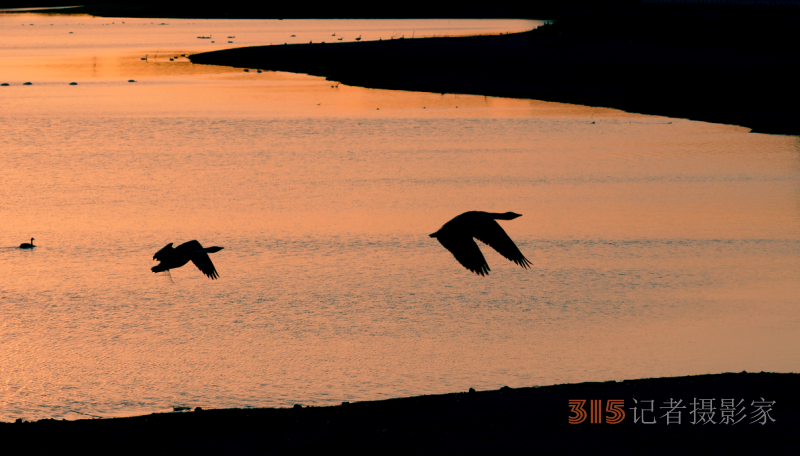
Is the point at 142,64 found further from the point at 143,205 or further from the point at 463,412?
the point at 463,412

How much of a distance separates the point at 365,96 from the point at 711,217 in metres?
26.0

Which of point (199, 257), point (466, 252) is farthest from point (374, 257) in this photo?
point (466, 252)

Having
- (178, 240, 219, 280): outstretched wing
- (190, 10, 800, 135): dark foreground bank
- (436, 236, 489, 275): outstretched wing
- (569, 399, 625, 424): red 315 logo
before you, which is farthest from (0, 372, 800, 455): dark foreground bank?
(190, 10, 800, 135): dark foreground bank

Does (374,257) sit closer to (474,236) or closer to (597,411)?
(597,411)

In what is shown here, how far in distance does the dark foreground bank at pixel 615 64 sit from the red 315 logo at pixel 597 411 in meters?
26.4

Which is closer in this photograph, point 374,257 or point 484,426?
point 484,426

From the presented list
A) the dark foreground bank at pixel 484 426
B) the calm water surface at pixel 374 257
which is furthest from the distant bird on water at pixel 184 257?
the calm water surface at pixel 374 257

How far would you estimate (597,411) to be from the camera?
1031 cm

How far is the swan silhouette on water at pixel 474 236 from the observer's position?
23.3ft

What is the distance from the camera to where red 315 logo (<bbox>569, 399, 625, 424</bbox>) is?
10.1 meters

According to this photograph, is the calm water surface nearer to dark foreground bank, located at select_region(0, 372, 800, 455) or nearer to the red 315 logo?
dark foreground bank, located at select_region(0, 372, 800, 455)

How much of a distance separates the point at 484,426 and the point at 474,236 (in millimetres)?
3202

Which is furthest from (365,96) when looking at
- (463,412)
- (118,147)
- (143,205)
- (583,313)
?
(463,412)

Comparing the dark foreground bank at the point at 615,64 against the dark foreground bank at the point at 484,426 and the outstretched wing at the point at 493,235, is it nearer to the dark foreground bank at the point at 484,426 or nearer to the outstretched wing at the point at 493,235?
the dark foreground bank at the point at 484,426
